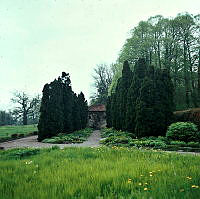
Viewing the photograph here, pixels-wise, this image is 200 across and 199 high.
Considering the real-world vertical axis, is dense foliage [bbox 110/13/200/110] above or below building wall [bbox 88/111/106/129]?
above

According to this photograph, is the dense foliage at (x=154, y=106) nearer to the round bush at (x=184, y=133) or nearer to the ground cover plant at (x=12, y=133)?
the round bush at (x=184, y=133)

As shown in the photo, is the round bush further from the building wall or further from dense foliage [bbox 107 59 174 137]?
the building wall

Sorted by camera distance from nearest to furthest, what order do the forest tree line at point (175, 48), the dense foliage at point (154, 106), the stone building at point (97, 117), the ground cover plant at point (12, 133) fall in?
1. the dense foliage at point (154, 106)
2. the ground cover plant at point (12, 133)
3. the forest tree line at point (175, 48)
4. the stone building at point (97, 117)

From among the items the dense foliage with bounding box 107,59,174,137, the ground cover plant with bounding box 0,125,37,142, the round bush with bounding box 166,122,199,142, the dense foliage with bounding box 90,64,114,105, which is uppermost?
the dense foliage with bounding box 90,64,114,105

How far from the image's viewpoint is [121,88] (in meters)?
27.2

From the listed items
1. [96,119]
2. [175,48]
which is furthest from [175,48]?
[96,119]

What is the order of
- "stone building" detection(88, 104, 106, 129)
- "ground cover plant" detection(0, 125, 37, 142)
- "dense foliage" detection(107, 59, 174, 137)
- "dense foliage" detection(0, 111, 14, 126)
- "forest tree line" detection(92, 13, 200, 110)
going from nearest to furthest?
"dense foliage" detection(107, 59, 174, 137) < "ground cover plant" detection(0, 125, 37, 142) < "forest tree line" detection(92, 13, 200, 110) < "stone building" detection(88, 104, 106, 129) < "dense foliage" detection(0, 111, 14, 126)

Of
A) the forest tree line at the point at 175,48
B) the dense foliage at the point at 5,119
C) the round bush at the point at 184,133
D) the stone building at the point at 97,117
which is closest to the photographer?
the round bush at the point at 184,133

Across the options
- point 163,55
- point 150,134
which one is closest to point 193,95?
point 163,55

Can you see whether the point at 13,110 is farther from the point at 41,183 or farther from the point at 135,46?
the point at 41,183

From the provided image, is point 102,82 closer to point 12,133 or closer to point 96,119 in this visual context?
point 96,119

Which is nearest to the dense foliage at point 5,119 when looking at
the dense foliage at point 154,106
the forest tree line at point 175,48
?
the forest tree line at point 175,48

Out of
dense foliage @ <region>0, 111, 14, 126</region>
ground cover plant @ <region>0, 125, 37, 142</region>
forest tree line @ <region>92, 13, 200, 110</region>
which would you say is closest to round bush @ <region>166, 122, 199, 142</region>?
ground cover plant @ <region>0, 125, 37, 142</region>

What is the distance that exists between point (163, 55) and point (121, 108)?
15140mm
